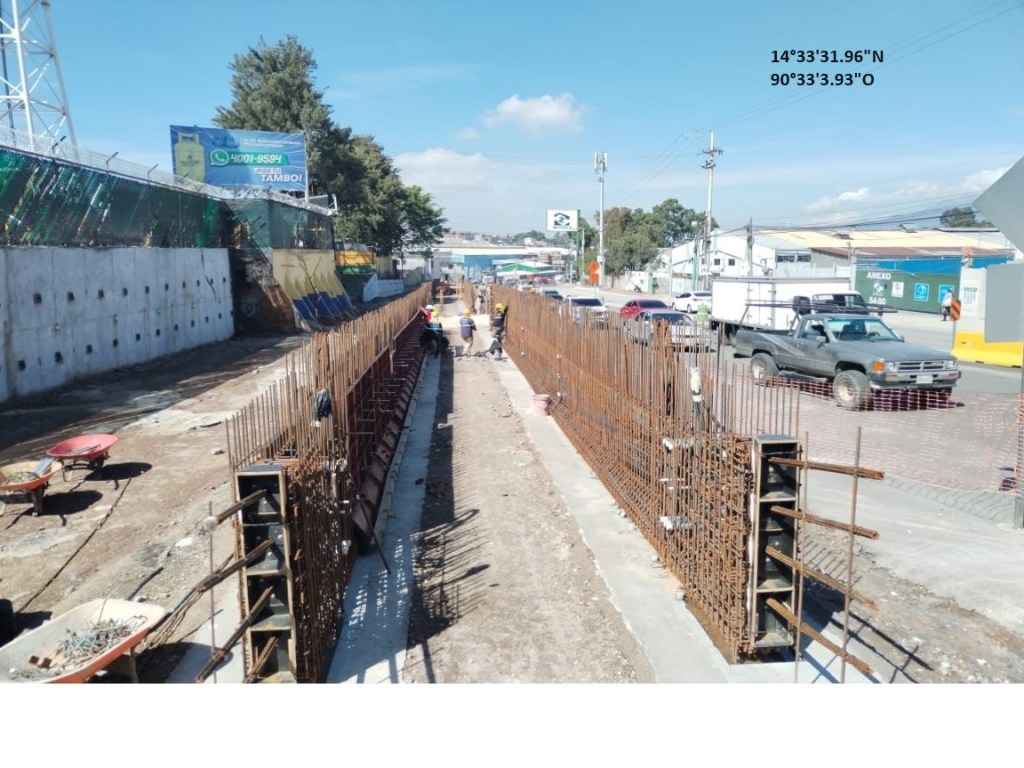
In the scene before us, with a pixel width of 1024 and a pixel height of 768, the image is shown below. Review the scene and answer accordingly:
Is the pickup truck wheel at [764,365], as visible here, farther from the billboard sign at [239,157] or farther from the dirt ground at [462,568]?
the billboard sign at [239,157]

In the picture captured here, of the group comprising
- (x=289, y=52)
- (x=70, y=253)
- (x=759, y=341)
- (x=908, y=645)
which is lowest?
(x=908, y=645)

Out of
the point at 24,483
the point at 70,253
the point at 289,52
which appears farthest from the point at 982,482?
the point at 289,52

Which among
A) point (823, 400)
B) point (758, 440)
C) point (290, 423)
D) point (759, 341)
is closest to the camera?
point (758, 440)

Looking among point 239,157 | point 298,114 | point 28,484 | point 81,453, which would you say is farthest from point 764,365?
point 298,114

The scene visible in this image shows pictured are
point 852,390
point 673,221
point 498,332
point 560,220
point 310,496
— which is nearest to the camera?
point 310,496

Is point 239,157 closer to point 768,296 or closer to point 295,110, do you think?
point 295,110

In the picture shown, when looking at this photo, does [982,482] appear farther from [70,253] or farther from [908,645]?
[70,253]

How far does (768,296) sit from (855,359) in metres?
10.2

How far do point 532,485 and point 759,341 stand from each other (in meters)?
10.2

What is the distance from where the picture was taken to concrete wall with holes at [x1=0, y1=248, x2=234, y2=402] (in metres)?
16.1

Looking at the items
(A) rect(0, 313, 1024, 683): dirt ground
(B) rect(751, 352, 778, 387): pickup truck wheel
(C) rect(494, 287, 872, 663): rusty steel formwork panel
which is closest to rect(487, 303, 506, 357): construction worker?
(B) rect(751, 352, 778, 387): pickup truck wheel

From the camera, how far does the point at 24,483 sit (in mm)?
8594

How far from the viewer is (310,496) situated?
189 inches

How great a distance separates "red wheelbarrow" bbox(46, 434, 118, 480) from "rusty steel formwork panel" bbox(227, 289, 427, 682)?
397cm
